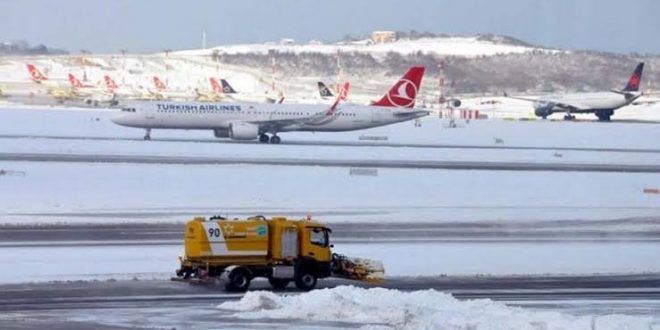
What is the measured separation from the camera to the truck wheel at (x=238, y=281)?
23719 millimetres

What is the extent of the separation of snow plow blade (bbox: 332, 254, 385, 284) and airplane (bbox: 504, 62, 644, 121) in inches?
4336

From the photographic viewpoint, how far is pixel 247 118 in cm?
7638

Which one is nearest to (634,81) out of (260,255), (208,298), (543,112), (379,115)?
(543,112)

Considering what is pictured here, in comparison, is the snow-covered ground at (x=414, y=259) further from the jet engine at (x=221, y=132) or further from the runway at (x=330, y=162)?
the jet engine at (x=221, y=132)

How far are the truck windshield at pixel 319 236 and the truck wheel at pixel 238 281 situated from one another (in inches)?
63.5

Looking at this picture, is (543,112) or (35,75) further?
(35,75)

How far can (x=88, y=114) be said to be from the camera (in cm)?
11794

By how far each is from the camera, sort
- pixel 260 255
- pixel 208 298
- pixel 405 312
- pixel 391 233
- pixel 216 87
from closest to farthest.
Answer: pixel 405 312 → pixel 208 298 → pixel 260 255 → pixel 391 233 → pixel 216 87

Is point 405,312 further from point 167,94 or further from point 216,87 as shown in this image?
point 167,94

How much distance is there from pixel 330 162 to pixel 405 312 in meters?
39.1

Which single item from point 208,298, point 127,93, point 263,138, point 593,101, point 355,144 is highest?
point 127,93

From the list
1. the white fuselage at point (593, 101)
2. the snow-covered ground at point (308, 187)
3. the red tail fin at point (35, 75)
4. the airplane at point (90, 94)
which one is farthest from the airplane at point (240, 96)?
the snow-covered ground at point (308, 187)

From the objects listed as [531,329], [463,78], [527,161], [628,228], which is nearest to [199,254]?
[531,329]

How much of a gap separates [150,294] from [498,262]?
9564 mm
